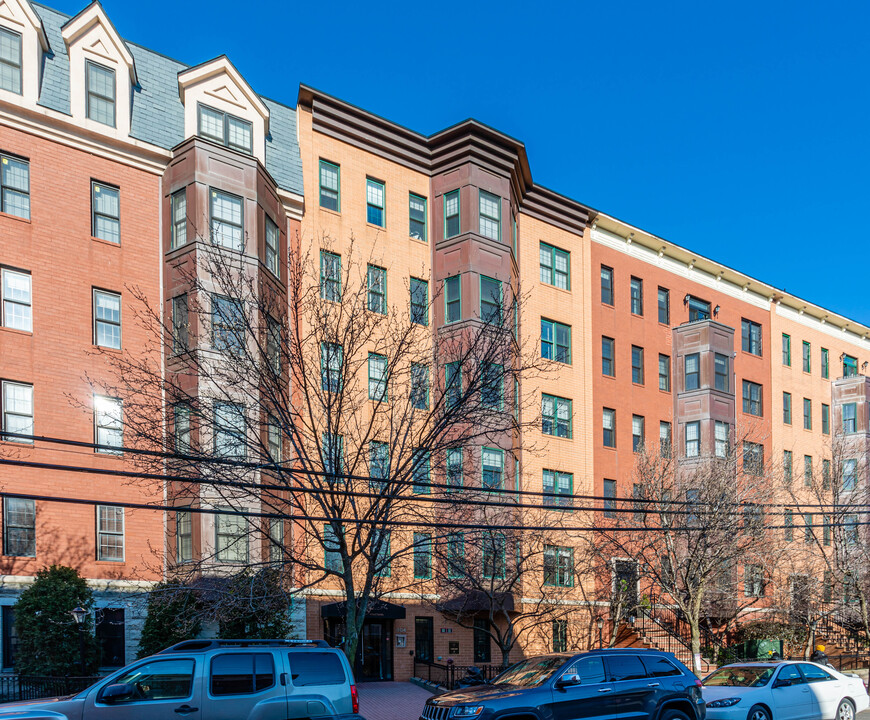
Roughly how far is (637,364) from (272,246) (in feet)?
57.1

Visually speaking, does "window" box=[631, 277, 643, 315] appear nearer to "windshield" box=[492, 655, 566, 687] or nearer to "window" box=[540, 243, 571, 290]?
"window" box=[540, 243, 571, 290]

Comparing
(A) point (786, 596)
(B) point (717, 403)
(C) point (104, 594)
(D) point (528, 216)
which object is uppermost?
(D) point (528, 216)

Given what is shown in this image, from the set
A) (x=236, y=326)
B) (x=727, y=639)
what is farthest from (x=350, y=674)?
(x=727, y=639)

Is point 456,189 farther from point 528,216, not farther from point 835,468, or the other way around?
point 835,468

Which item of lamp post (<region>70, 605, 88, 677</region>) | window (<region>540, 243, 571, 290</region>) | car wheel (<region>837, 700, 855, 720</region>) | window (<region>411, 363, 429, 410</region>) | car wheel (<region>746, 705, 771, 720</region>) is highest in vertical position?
window (<region>540, 243, 571, 290</region>)

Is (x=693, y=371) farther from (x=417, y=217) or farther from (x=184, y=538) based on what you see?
(x=184, y=538)

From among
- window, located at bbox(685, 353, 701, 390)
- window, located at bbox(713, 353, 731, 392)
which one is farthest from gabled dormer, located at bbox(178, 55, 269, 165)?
window, located at bbox(713, 353, 731, 392)

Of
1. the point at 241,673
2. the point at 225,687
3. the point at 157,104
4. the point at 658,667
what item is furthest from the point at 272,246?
the point at 658,667

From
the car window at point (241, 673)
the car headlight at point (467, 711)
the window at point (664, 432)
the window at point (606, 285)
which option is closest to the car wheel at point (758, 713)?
the car headlight at point (467, 711)

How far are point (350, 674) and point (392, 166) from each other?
20.6m

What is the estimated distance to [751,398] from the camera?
140 ft

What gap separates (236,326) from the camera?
1892 centimetres

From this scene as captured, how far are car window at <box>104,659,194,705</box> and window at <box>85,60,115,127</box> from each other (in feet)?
55.9

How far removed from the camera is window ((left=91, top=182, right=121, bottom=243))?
81.5 feet
